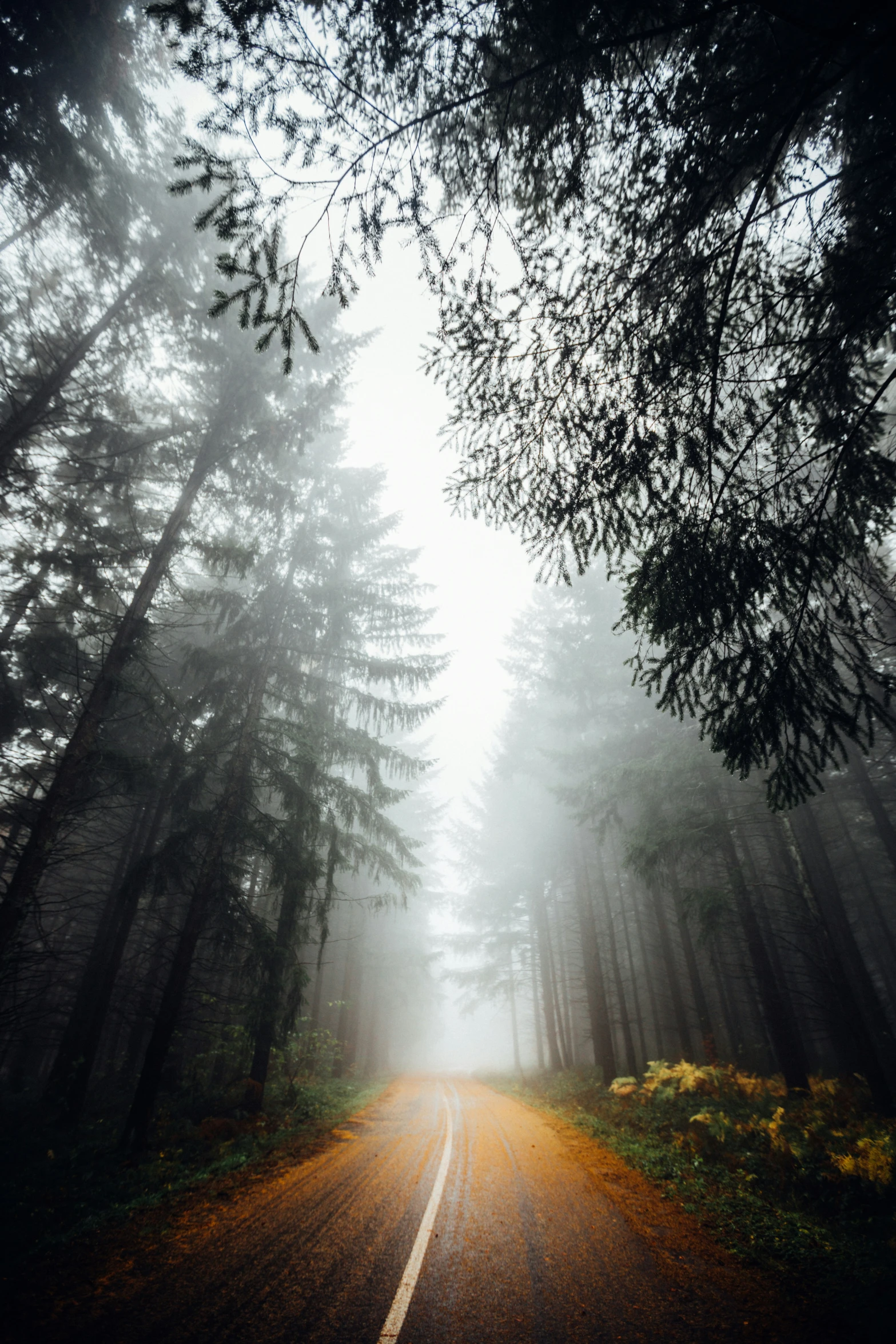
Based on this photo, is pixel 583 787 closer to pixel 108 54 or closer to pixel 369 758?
pixel 369 758

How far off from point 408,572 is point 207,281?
8.87 m

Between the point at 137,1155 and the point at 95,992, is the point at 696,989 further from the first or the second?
the point at 95,992

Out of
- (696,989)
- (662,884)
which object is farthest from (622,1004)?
(662,884)

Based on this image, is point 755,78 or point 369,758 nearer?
point 755,78

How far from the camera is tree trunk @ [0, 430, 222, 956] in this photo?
6.35 metres

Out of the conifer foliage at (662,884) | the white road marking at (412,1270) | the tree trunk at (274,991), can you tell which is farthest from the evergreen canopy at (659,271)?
the tree trunk at (274,991)

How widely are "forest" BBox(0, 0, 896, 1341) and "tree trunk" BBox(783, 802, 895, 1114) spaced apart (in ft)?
0.32

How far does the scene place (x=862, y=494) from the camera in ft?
11.9

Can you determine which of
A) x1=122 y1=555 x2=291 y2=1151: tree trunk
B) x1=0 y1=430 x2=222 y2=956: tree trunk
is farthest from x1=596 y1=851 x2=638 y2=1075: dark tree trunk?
x1=0 y1=430 x2=222 y2=956: tree trunk

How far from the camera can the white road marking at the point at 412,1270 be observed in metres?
3.15

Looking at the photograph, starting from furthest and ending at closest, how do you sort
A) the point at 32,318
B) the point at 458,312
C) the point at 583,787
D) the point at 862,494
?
the point at 583,787
the point at 32,318
the point at 458,312
the point at 862,494

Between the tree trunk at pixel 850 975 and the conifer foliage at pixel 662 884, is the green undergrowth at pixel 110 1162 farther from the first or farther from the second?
the tree trunk at pixel 850 975

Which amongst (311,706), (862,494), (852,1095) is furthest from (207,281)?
(852,1095)

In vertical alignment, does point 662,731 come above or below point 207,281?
below
